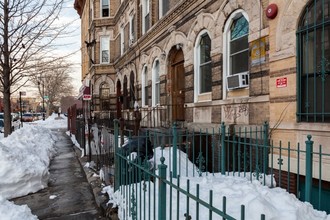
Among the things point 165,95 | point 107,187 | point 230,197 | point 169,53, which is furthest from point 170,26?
point 230,197

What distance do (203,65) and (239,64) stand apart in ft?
6.44

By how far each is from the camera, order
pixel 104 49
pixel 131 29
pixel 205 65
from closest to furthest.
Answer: pixel 205 65 < pixel 131 29 < pixel 104 49

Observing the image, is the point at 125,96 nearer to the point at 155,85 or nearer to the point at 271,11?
the point at 155,85

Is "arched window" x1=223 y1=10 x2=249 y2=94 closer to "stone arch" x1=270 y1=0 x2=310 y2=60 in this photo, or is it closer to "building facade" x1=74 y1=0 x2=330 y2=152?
"building facade" x1=74 y1=0 x2=330 y2=152

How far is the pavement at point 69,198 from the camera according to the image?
18.5ft

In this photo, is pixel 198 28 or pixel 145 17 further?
pixel 145 17

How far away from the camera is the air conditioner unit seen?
7.27 meters

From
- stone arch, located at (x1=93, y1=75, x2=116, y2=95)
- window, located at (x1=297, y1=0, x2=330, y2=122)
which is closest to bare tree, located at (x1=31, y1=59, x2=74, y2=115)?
stone arch, located at (x1=93, y1=75, x2=116, y2=95)

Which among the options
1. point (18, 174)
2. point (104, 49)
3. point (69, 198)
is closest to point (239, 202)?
point (69, 198)

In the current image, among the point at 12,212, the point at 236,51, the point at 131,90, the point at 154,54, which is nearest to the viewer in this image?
the point at 12,212

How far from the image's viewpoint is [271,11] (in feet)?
20.5

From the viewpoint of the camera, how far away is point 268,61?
21.4 ft

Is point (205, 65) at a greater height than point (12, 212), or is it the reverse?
point (205, 65)

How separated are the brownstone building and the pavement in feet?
12.1
